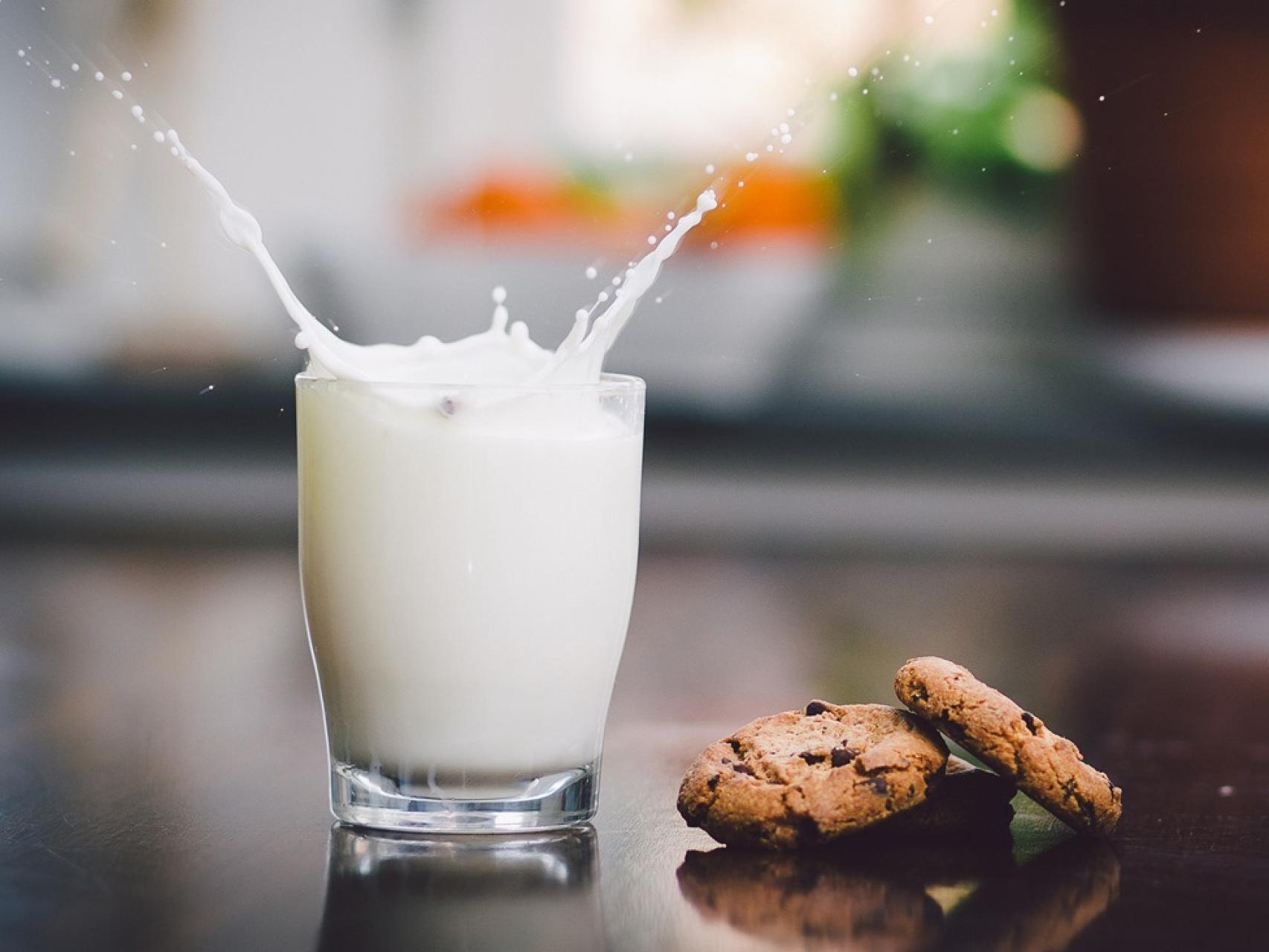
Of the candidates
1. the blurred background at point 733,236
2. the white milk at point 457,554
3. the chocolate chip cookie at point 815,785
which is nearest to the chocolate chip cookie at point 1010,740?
the chocolate chip cookie at point 815,785

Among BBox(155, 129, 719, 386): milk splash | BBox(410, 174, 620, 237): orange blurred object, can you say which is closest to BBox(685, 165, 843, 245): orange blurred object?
BBox(410, 174, 620, 237): orange blurred object

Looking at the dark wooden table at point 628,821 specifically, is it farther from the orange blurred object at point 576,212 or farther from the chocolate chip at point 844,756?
the orange blurred object at point 576,212

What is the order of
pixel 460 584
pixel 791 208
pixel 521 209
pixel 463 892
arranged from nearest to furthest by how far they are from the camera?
pixel 463 892 < pixel 460 584 < pixel 521 209 < pixel 791 208

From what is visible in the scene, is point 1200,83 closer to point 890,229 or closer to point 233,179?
point 890,229

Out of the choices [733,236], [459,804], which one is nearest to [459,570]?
[459,804]

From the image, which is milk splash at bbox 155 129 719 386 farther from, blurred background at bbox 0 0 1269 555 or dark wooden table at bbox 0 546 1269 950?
blurred background at bbox 0 0 1269 555

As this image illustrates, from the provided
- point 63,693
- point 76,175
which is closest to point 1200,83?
point 76,175

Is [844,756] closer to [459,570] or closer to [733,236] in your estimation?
[459,570]
